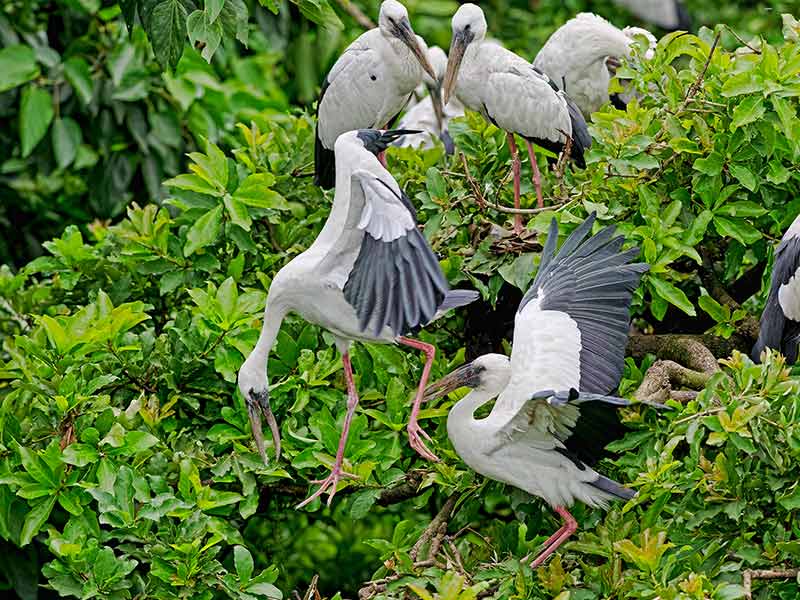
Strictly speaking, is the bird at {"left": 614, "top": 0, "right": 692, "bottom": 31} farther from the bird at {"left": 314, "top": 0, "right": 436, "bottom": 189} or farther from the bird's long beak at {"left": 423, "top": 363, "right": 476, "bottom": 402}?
the bird's long beak at {"left": 423, "top": 363, "right": 476, "bottom": 402}

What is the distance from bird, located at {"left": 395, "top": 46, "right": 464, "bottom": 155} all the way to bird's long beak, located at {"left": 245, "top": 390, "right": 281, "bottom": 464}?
1.88 m

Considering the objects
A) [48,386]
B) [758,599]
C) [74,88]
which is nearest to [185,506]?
Result: [48,386]

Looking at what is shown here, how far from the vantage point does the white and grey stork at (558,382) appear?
313 cm

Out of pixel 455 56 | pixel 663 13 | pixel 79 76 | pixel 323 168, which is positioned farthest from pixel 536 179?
pixel 663 13

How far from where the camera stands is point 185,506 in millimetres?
3406

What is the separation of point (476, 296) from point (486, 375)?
23 centimetres

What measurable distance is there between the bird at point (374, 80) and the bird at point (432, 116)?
101 cm

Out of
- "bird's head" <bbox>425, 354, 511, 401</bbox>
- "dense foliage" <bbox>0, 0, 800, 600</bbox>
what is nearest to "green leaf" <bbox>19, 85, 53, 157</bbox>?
"dense foliage" <bbox>0, 0, 800, 600</bbox>

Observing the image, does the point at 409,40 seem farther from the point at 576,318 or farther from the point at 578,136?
the point at 576,318

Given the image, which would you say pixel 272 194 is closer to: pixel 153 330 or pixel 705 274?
pixel 153 330

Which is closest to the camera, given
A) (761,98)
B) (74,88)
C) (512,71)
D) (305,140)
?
(761,98)

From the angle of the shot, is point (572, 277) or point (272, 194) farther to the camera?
point (272, 194)

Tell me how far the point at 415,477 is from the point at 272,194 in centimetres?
101

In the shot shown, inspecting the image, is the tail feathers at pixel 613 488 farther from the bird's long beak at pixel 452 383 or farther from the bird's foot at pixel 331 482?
the bird's foot at pixel 331 482
